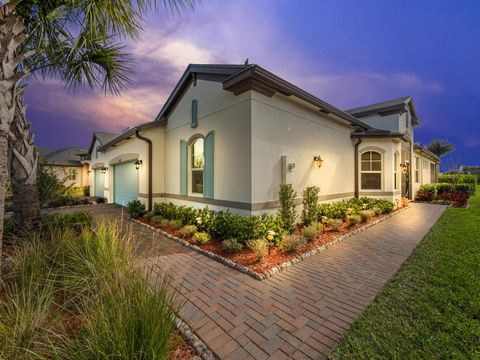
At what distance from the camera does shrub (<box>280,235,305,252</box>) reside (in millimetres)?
5395

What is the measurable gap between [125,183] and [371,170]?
14529 millimetres

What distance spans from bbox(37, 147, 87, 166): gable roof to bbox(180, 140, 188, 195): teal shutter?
2194 centimetres

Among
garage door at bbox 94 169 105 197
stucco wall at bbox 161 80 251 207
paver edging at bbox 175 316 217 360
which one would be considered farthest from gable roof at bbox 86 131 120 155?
paver edging at bbox 175 316 217 360

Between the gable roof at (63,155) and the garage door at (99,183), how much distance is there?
826 centimetres

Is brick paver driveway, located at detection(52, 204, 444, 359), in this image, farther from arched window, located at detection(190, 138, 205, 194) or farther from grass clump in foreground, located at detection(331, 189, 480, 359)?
arched window, located at detection(190, 138, 205, 194)

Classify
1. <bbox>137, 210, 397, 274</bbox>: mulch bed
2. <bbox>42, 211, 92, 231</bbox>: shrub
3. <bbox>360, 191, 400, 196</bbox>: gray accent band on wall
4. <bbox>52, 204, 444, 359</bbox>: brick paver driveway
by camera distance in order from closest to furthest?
<bbox>52, 204, 444, 359</bbox>: brick paver driveway < <bbox>137, 210, 397, 274</bbox>: mulch bed < <bbox>42, 211, 92, 231</bbox>: shrub < <bbox>360, 191, 400, 196</bbox>: gray accent band on wall

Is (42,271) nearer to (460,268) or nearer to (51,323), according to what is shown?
(51,323)

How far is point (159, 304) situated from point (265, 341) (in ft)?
4.55

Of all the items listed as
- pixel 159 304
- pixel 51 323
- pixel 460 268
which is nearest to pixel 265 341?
pixel 159 304

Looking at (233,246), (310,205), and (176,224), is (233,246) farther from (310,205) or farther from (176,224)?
(310,205)

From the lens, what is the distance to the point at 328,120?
9.71 metres

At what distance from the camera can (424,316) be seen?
9.75ft

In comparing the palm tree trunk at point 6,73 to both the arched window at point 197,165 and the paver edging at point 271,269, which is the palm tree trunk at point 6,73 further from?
the arched window at point 197,165

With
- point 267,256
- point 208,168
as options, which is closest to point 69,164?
point 208,168
